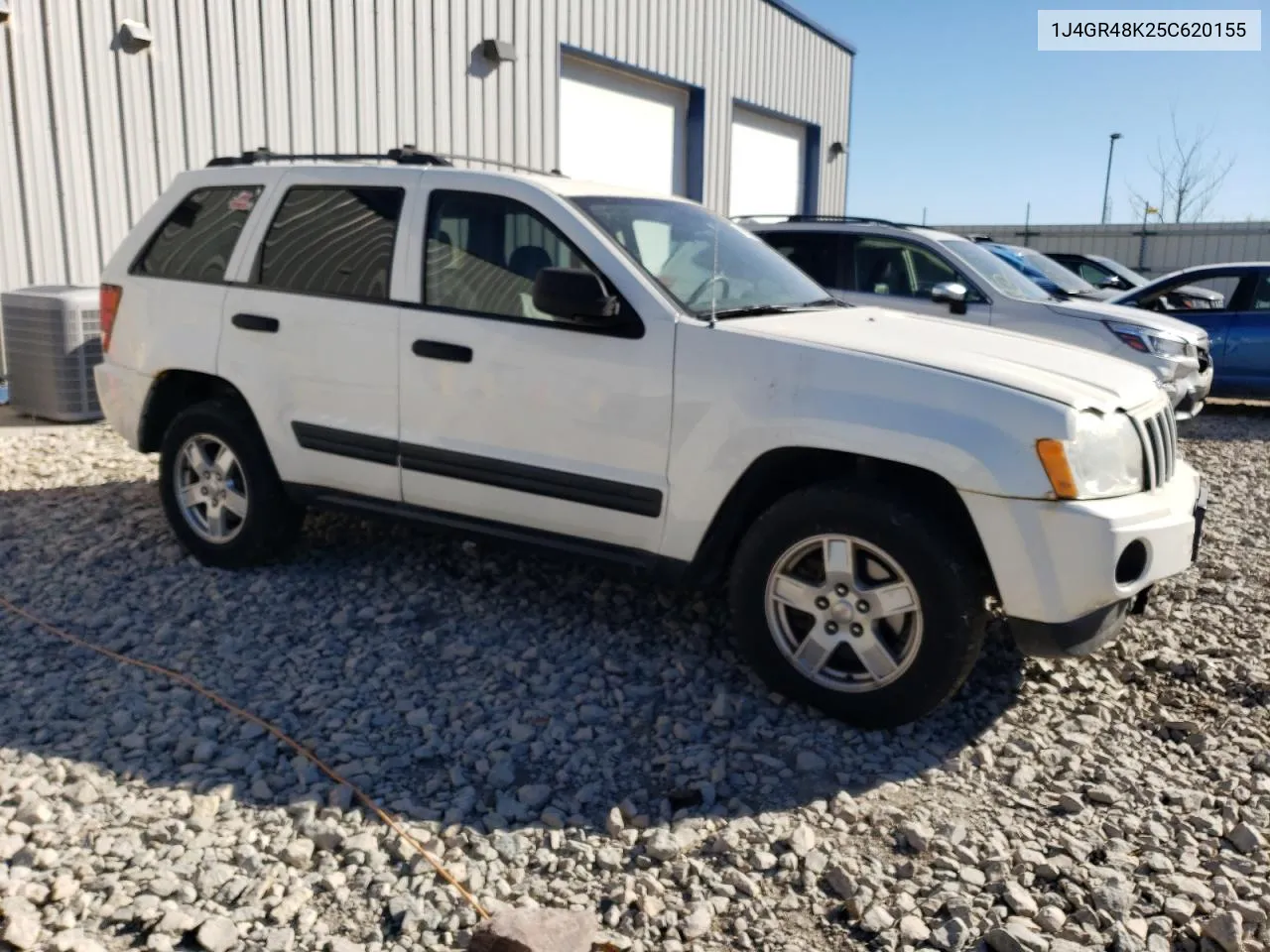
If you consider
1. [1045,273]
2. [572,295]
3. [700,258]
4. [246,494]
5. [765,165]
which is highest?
[765,165]

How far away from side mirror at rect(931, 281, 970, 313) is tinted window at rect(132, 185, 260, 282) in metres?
5.12

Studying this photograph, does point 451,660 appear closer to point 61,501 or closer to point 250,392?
point 250,392

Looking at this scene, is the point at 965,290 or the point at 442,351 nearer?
the point at 442,351

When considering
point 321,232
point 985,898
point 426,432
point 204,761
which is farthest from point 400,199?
point 985,898

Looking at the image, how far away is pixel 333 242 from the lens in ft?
15.7

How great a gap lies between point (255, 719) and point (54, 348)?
563cm

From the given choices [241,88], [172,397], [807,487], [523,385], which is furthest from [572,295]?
[241,88]

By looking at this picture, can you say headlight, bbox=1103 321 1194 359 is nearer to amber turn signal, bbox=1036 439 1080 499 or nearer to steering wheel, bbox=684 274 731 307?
steering wheel, bbox=684 274 731 307

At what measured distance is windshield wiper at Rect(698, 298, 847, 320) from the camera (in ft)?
13.5

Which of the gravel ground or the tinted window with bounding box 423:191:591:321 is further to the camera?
the tinted window with bounding box 423:191:591:321

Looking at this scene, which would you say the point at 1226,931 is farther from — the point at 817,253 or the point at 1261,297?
the point at 1261,297

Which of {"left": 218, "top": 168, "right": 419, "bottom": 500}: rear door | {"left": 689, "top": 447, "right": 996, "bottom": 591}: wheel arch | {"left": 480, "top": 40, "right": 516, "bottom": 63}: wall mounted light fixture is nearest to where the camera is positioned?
{"left": 689, "top": 447, "right": 996, "bottom": 591}: wheel arch

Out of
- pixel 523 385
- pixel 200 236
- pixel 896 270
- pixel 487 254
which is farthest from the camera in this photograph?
pixel 896 270

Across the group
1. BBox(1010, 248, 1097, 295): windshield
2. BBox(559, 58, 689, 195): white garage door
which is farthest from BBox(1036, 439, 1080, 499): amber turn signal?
BBox(559, 58, 689, 195): white garage door
